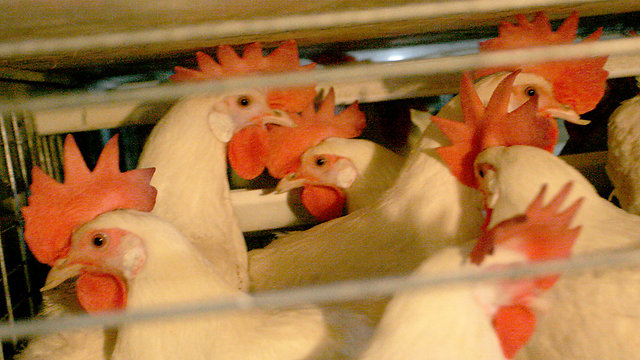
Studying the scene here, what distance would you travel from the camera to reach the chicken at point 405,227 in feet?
3.05

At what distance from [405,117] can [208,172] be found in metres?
0.77

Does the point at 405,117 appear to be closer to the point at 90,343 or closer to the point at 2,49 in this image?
the point at 90,343

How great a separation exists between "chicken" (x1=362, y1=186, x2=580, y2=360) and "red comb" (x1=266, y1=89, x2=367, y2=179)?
32.4 inches

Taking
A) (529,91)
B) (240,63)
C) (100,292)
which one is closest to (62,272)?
(100,292)

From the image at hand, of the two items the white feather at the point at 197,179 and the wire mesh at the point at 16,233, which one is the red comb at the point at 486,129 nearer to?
the white feather at the point at 197,179

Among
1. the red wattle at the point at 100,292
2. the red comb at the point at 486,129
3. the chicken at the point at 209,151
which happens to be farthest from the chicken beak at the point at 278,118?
the red wattle at the point at 100,292

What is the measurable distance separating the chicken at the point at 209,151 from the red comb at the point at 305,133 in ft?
0.35

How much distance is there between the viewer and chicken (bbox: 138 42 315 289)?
1098mm

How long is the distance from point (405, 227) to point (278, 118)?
1.61 feet

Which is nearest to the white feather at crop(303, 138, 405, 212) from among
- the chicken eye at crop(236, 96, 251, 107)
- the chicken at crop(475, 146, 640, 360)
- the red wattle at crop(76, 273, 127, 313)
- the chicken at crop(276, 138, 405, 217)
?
the chicken at crop(276, 138, 405, 217)

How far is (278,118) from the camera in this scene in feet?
4.22

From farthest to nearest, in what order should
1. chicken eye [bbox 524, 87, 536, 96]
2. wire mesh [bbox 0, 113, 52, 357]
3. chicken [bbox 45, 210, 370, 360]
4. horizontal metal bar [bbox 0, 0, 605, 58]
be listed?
wire mesh [bbox 0, 113, 52, 357] < chicken eye [bbox 524, 87, 536, 96] < chicken [bbox 45, 210, 370, 360] < horizontal metal bar [bbox 0, 0, 605, 58]

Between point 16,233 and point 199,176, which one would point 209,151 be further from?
point 16,233

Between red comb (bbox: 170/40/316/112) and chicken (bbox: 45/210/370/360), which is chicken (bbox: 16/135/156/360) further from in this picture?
red comb (bbox: 170/40/316/112)
